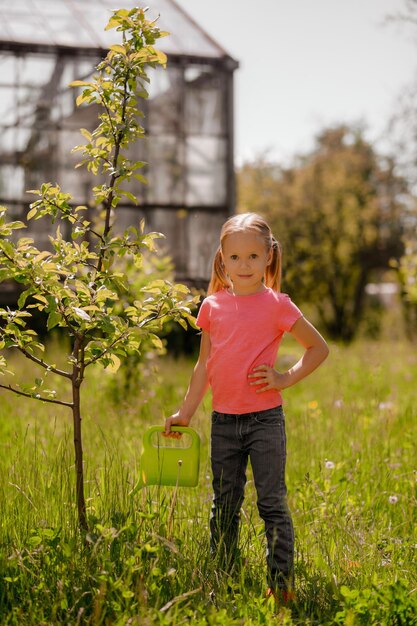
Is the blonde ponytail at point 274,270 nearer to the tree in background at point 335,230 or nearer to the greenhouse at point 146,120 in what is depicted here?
the greenhouse at point 146,120

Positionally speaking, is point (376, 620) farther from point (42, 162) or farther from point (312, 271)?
point (312, 271)

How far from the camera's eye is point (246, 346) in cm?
300

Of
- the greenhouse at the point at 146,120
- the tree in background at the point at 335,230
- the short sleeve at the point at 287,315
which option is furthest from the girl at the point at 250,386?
the tree in background at the point at 335,230

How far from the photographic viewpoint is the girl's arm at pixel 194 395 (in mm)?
3066

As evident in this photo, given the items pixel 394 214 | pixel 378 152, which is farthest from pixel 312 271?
pixel 378 152

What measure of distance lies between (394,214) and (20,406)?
1530 cm

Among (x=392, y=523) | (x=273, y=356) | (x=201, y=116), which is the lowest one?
(x=392, y=523)

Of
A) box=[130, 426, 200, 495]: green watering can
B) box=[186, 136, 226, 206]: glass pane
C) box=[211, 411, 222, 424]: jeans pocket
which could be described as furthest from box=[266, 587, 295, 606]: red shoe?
box=[186, 136, 226, 206]: glass pane

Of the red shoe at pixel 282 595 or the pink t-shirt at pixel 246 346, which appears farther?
the pink t-shirt at pixel 246 346

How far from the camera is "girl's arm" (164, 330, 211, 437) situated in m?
3.07

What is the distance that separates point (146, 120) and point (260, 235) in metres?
10.2

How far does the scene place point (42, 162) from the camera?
485 inches

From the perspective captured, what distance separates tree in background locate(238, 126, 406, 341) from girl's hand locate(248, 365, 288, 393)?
1690 centimetres

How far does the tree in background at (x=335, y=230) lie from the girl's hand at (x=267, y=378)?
16905 mm
